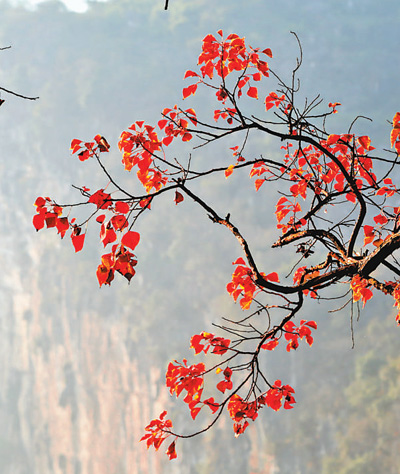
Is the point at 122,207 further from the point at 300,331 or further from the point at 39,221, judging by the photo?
the point at 300,331

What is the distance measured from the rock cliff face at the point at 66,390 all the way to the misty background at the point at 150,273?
0.06 meters

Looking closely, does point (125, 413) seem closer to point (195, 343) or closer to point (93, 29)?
point (195, 343)

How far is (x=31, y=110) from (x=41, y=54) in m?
3.56

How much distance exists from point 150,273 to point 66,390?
5632mm

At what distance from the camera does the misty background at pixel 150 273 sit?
13.4m

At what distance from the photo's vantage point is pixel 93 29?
25.9m

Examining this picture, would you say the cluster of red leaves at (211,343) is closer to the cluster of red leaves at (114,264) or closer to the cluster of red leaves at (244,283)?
the cluster of red leaves at (244,283)

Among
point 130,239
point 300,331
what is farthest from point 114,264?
point 300,331

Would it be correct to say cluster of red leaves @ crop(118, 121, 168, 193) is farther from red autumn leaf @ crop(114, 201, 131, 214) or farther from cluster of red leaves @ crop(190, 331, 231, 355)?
cluster of red leaves @ crop(190, 331, 231, 355)

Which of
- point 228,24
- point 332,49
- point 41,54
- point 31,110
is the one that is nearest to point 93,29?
point 41,54

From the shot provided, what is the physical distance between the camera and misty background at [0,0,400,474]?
1336 centimetres

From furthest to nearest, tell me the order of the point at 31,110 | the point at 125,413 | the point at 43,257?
the point at 31,110 → the point at 43,257 → the point at 125,413

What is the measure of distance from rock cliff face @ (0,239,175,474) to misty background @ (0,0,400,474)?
0.06m

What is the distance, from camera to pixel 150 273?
18.6m
